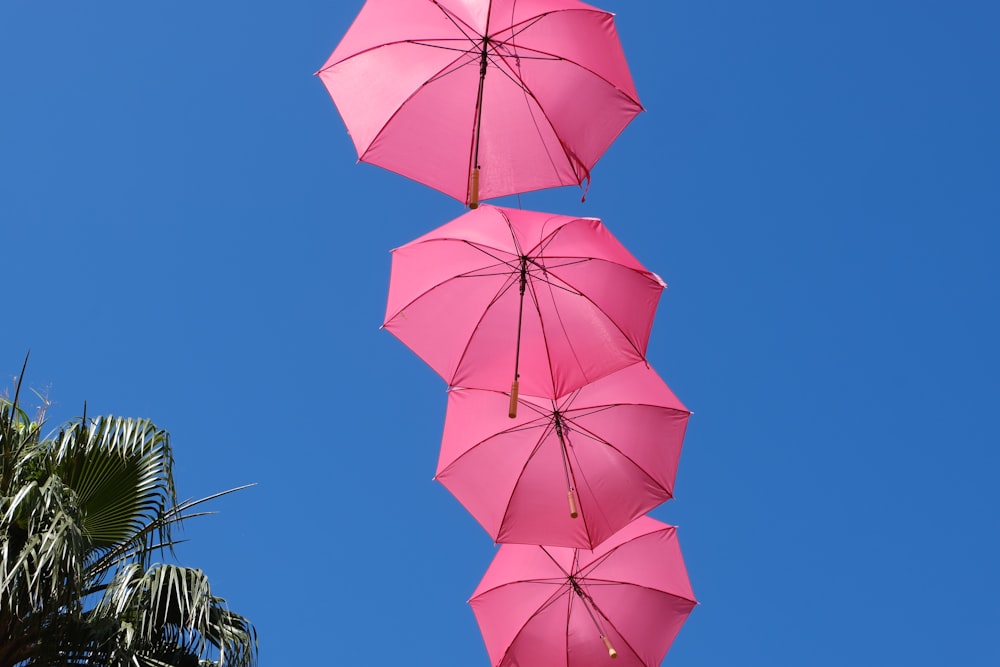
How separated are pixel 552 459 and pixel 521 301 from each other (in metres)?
1.98

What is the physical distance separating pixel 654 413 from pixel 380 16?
460 centimetres

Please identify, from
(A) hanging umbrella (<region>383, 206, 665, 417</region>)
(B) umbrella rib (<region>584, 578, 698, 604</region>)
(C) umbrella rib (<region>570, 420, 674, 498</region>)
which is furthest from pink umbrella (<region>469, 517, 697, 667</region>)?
(A) hanging umbrella (<region>383, 206, 665, 417</region>)

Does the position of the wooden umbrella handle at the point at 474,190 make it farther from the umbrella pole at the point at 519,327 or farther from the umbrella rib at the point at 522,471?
the umbrella rib at the point at 522,471

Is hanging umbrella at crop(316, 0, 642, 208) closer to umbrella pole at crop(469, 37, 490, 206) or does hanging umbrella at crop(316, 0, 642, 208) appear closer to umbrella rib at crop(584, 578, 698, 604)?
umbrella pole at crop(469, 37, 490, 206)

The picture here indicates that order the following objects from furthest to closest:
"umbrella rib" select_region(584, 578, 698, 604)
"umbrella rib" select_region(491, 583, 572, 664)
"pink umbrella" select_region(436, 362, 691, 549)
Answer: "umbrella rib" select_region(584, 578, 698, 604) < "umbrella rib" select_region(491, 583, 572, 664) < "pink umbrella" select_region(436, 362, 691, 549)

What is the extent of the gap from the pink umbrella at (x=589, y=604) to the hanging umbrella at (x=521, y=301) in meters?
3.26

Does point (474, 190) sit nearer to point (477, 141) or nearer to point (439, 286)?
point (477, 141)

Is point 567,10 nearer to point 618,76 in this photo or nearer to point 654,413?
point 618,76

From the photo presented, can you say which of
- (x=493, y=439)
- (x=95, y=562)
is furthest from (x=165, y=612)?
(x=493, y=439)

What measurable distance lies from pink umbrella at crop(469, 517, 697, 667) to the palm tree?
11.9 feet

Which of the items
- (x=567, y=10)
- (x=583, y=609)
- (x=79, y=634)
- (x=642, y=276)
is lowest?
(x=79, y=634)

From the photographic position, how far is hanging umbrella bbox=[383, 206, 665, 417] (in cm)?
1005

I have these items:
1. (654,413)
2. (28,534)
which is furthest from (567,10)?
(28,534)

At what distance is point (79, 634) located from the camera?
8.82 metres
